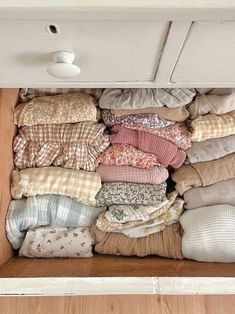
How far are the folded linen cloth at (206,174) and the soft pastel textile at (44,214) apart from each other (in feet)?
0.64

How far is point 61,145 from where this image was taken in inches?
35.6

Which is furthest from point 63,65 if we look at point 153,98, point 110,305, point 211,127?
point 110,305

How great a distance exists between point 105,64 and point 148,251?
447 mm

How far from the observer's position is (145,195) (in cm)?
88

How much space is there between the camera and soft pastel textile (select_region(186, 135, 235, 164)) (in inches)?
35.4

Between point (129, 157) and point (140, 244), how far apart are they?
7.8 inches

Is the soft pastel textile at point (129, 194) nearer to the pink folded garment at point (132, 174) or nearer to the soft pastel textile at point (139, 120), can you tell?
the pink folded garment at point (132, 174)

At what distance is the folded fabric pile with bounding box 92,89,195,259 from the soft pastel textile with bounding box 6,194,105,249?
1.5 inches

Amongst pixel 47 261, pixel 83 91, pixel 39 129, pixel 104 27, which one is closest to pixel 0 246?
pixel 47 261

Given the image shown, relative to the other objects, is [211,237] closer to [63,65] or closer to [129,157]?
[129,157]

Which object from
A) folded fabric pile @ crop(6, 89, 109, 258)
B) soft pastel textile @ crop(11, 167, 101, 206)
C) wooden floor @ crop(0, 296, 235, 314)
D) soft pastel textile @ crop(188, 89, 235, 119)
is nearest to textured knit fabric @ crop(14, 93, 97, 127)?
folded fabric pile @ crop(6, 89, 109, 258)

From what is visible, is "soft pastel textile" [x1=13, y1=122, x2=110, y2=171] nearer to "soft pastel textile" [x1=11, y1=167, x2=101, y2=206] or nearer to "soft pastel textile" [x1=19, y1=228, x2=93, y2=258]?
"soft pastel textile" [x1=11, y1=167, x2=101, y2=206]

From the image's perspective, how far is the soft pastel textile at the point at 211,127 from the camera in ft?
2.85

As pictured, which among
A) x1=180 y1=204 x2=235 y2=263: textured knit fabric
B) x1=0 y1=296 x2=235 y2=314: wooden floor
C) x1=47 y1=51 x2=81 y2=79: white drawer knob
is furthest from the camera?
x1=0 y1=296 x2=235 y2=314: wooden floor
